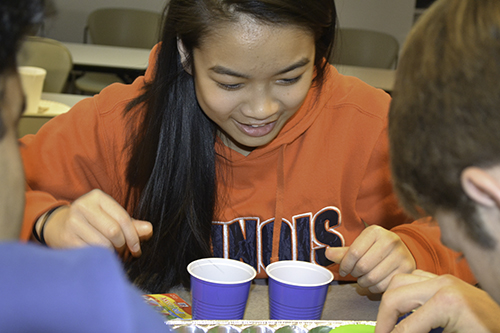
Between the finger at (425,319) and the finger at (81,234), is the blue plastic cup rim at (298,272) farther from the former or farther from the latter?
the finger at (81,234)

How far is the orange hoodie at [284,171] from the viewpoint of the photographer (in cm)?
127

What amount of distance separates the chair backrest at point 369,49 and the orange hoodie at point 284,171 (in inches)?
116

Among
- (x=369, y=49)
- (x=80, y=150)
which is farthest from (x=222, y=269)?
(x=369, y=49)

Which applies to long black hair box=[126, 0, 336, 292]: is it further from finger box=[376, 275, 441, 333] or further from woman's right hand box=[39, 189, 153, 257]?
finger box=[376, 275, 441, 333]

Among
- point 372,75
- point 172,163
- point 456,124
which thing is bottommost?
point 372,75

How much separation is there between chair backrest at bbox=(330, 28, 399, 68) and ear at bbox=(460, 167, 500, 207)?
378cm

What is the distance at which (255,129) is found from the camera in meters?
1.16

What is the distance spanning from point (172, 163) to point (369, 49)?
3326mm

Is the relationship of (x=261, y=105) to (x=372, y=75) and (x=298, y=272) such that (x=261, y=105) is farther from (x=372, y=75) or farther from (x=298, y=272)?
(x=372, y=75)

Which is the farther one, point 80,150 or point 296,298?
point 80,150

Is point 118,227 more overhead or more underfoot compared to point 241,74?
more underfoot

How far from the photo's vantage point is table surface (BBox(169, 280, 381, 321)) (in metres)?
0.98

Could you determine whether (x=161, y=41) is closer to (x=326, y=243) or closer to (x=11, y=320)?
(x=326, y=243)

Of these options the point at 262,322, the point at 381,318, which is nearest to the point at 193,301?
the point at 262,322
